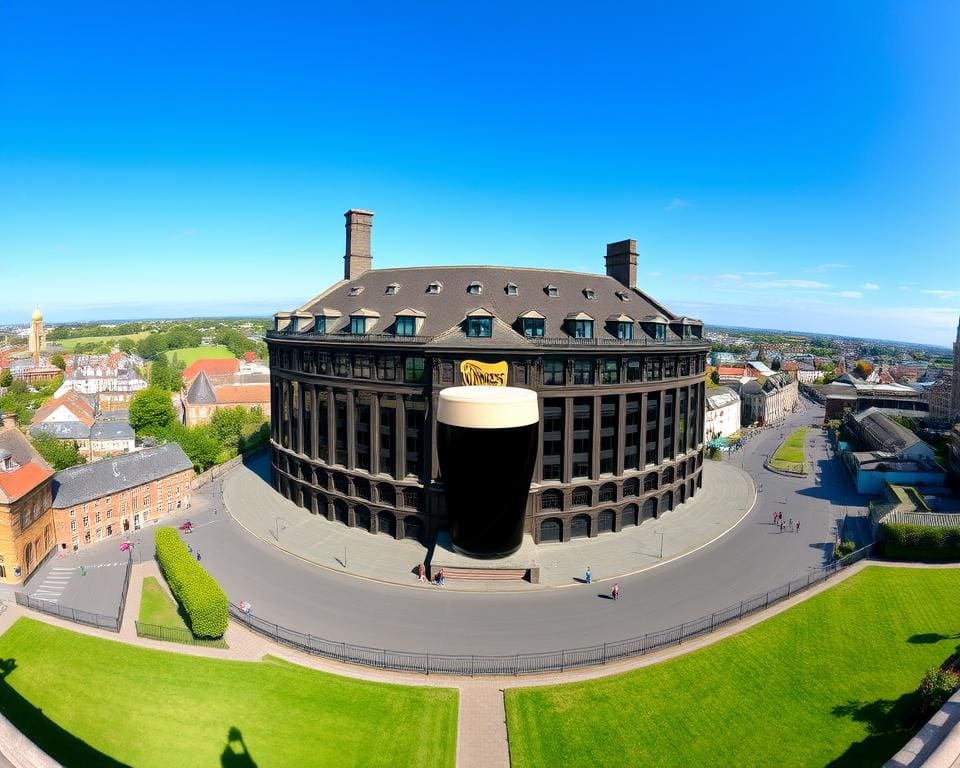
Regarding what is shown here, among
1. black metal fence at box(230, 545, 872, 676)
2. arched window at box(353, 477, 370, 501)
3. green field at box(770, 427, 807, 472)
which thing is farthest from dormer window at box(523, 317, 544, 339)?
green field at box(770, 427, 807, 472)

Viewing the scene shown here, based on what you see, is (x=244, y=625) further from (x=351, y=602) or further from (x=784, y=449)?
(x=784, y=449)

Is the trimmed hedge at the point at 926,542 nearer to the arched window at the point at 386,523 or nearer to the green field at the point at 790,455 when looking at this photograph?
the green field at the point at 790,455

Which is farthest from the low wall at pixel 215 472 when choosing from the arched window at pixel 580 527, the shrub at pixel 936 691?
the shrub at pixel 936 691

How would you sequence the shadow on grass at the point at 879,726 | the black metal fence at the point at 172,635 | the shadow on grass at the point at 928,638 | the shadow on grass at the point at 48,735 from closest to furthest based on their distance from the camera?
the shadow on grass at the point at 879,726 < the shadow on grass at the point at 48,735 < the black metal fence at the point at 172,635 < the shadow on grass at the point at 928,638

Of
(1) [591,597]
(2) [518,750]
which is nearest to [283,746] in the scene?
(2) [518,750]

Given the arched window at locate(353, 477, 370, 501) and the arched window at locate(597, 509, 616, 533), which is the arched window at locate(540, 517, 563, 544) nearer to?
the arched window at locate(597, 509, 616, 533)

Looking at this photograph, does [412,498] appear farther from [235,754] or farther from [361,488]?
[235,754]
